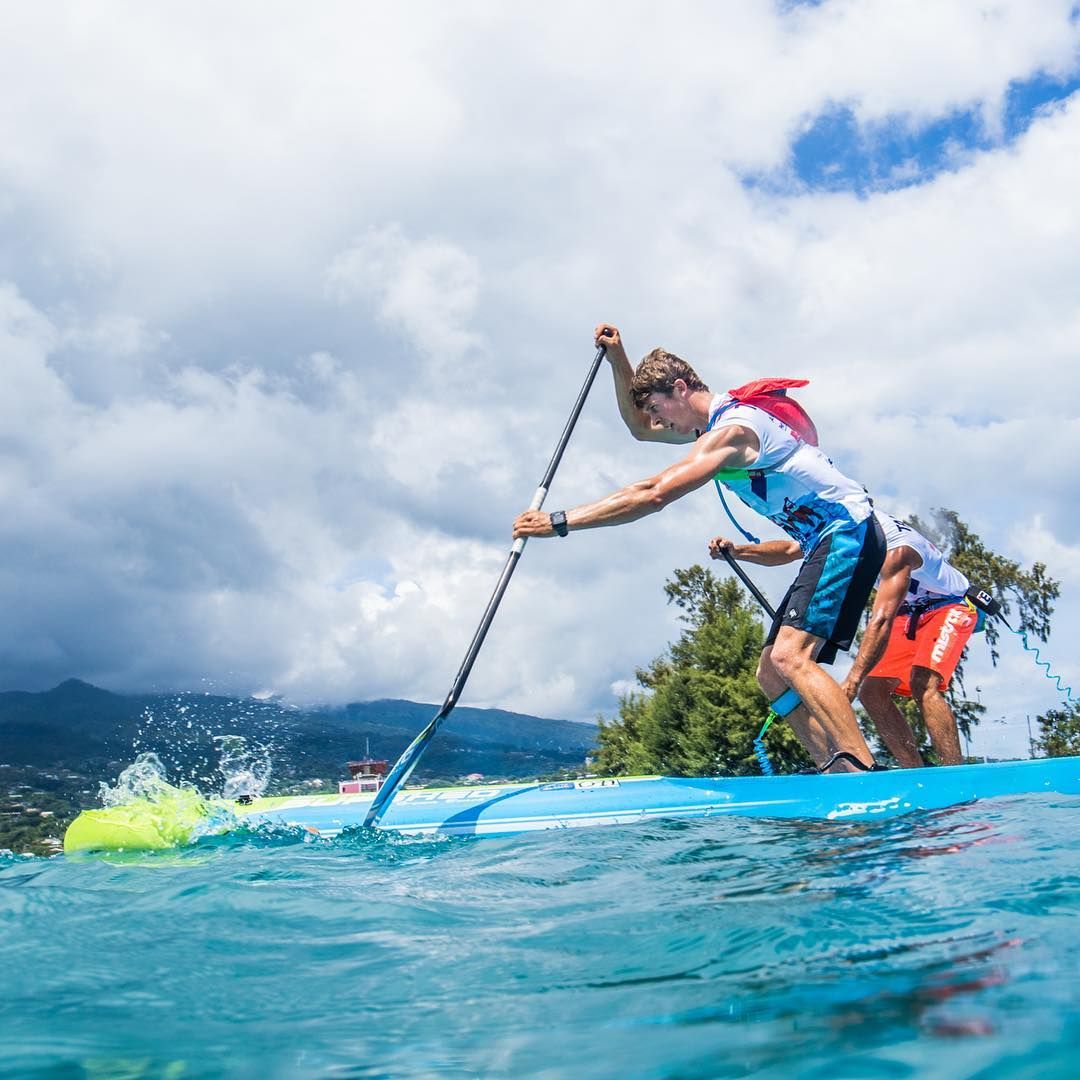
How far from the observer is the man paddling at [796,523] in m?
4.71

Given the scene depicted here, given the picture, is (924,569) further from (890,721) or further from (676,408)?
(676,408)

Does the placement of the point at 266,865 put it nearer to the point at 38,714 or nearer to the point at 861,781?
the point at 861,781

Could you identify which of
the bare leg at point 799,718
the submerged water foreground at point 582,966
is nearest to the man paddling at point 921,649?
the bare leg at point 799,718

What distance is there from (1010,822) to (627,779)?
254 cm

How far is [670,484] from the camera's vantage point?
4.66 m

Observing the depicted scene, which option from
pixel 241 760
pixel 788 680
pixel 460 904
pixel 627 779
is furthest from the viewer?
pixel 241 760

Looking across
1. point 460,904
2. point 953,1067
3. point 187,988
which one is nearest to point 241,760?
point 460,904

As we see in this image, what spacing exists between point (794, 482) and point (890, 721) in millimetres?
2278

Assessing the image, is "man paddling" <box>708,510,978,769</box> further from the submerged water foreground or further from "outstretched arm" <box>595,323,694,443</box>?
the submerged water foreground

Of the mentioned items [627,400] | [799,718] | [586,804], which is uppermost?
[627,400]

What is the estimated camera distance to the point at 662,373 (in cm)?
541

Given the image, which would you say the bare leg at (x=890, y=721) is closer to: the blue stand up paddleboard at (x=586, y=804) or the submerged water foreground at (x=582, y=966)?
the blue stand up paddleboard at (x=586, y=804)

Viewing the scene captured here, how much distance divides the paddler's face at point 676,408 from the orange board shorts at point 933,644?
215cm

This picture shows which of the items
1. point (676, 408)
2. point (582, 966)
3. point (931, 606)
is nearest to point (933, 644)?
point (931, 606)
